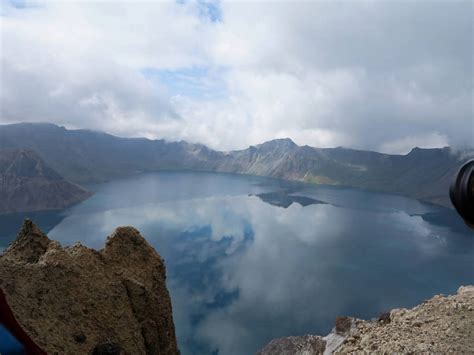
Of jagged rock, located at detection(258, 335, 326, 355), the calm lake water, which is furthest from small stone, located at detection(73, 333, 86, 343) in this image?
the calm lake water

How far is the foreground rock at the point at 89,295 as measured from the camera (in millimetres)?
29641

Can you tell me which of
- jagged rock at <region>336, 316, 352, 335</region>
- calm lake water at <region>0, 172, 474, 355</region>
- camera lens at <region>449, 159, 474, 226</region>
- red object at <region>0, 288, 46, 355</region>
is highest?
camera lens at <region>449, 159, 474, 226</region>

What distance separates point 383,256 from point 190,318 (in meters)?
106

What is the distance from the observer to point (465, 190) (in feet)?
28.2

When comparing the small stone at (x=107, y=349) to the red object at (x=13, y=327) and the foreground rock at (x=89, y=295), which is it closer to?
the foreground rock at (x=89, y=295)

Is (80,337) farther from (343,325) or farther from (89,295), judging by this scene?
(343,325)

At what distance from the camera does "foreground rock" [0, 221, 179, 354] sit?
29.6m

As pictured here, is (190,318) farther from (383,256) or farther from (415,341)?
(383,256)

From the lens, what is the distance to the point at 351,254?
158m

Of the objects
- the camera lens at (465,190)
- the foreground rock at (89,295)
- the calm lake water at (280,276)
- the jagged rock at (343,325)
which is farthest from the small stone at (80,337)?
the calm lake water at (280,276)

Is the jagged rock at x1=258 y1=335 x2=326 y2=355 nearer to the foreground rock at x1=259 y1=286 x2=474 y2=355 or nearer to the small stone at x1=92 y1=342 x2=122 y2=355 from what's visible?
the foreground rock at x1=259 y1=286 x2=474 y2=355

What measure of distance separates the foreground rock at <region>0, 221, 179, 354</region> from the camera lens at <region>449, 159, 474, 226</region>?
28713mm

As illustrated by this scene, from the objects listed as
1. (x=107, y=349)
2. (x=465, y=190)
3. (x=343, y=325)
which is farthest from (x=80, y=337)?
(x=343, y=325)

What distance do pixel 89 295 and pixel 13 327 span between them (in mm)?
30302
